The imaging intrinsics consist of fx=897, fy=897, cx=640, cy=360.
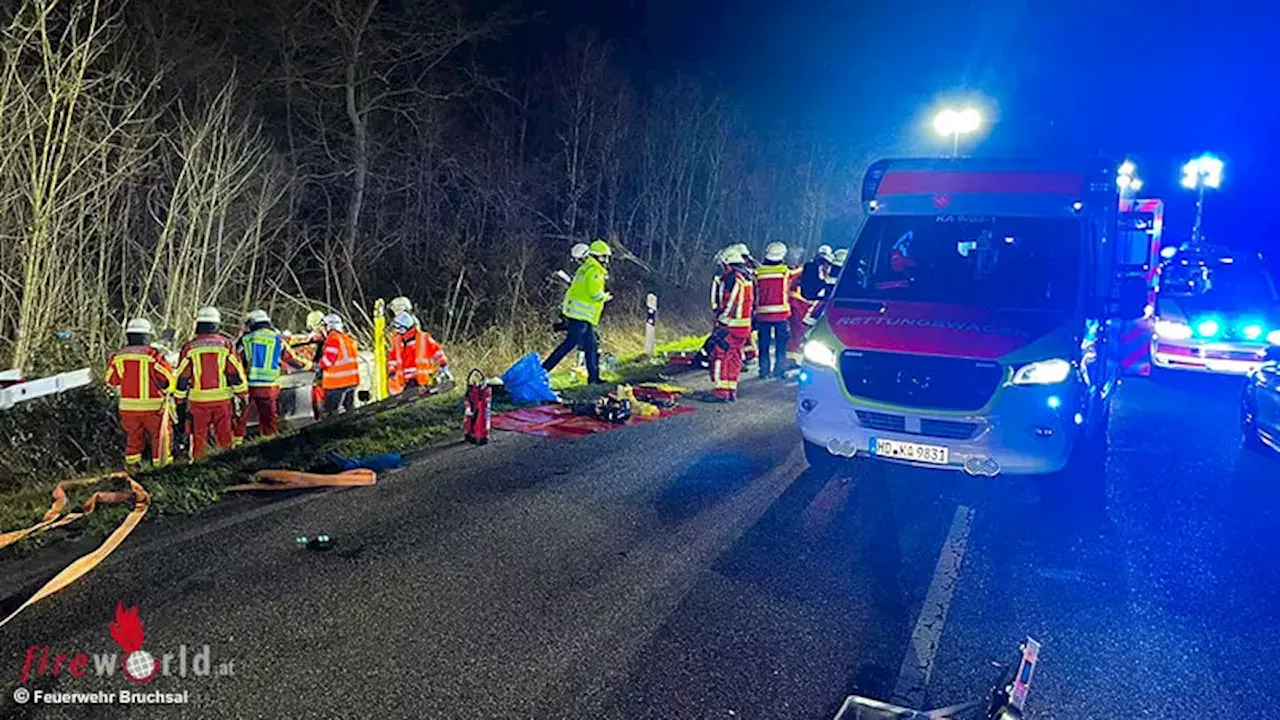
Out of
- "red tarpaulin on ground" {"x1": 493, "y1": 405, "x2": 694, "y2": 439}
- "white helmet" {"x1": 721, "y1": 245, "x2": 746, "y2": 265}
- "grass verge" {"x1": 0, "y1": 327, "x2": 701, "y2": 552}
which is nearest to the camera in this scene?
"grass verge" {"x1": 0, "y1": 327, "x2": 701, "y2": 552}

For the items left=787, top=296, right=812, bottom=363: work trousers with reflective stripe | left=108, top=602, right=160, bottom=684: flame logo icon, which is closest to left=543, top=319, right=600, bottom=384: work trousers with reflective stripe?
left=787, top=296, right=812, bottom=363: work trousers with reflective stripe

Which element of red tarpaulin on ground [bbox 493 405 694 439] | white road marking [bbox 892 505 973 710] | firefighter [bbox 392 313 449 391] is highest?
firefighter [bbox 392 313 449 391]

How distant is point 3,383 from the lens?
21.2 feet

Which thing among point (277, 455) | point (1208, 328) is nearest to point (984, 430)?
point (277, 455)

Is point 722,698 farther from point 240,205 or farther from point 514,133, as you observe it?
point 514,133

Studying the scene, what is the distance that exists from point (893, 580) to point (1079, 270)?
2809mm

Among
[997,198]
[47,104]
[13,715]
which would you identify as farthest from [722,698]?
[47,104]

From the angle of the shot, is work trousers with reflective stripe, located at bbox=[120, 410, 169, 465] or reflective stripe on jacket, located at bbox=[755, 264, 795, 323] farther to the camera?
reflective stripe on jacket, located at bbox=[755, 264, 795, 323]

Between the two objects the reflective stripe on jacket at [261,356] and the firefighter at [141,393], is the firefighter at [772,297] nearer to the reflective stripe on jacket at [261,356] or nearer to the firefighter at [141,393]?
the reflective stripe on jacket at [261,356]

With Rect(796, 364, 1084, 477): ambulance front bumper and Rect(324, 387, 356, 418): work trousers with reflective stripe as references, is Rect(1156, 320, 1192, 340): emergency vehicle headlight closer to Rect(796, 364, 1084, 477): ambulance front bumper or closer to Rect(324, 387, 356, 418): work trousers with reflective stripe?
Rect(796, 364, 1084, 477): ambulance front bumper

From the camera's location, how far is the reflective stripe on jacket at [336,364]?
8.95 meters

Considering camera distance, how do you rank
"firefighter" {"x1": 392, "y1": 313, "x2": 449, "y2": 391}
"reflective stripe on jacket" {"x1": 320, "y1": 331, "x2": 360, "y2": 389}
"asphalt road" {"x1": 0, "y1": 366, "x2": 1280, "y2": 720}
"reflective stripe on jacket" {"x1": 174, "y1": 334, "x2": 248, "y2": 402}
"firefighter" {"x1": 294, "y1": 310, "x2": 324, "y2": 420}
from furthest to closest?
"firefighter" {"x1": 392, "y1": 313, "x2": 449, "y2": 391}
"firefighter" {"x1": 294, "y1": 310, "x2": 324, "y2": 420}
"reflective stripe on jacket" {"x1": 320, "y1": 331, "x2": 360, "y2": 389}
"reflective stripe on jacket" {"x1": 174, "y1": 334, "x2": 248, "y2": 402}
"asphalt road" {"x1": 0, "y1": 366, "x2": 1280, "y2": 720}

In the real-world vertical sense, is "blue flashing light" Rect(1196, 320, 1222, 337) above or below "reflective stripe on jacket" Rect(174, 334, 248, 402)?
above

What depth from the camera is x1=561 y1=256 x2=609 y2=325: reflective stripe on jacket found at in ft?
33.7
